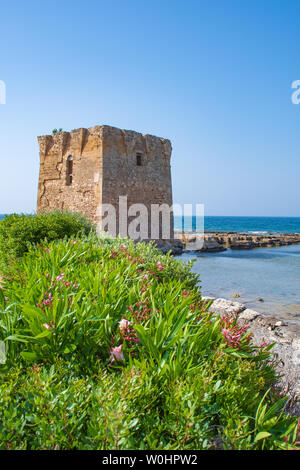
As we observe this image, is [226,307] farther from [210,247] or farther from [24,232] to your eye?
[210,247]

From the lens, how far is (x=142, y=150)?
1633 cm

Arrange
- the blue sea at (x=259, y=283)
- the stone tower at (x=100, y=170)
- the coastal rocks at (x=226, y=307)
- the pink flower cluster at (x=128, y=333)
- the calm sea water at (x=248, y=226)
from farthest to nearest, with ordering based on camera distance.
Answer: the calm sea water at (x=248, y=226) → the stone tower at (x=100, y=170) → the blue sea at (x=259, y=283) → the coastal rocks at (x=226, y=307) → the pink flower cluster at (x=128, y=333)

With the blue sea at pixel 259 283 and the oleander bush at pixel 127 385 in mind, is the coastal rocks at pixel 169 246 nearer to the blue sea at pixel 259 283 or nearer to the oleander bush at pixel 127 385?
the blue sea at pixel 259 283

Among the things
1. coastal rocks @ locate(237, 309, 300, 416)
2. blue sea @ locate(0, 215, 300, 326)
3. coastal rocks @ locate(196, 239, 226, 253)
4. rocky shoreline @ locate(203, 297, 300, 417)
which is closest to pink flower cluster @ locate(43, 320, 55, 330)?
rocky shoreline @ locate(203, 297, 300, 417)

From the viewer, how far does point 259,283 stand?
11727mm

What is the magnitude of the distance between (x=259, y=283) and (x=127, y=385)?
426 inches

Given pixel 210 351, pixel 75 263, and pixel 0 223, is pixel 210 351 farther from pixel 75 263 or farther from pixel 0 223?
pixel 0 223

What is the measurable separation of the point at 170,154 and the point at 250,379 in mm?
16701

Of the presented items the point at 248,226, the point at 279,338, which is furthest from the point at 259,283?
the point at 248,226

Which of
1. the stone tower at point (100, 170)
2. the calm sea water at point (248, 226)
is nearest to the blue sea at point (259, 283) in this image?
the stone tower at point (100, 170)

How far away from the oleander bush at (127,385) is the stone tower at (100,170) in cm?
1254

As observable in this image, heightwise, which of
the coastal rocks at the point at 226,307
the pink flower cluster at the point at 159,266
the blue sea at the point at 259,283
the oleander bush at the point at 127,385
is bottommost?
the blue sea at the point at 259,283

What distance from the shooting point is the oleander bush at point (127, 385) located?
1594 millimetres

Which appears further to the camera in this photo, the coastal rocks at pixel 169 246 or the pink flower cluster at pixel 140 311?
the coastal rocks at pixel 169 246
